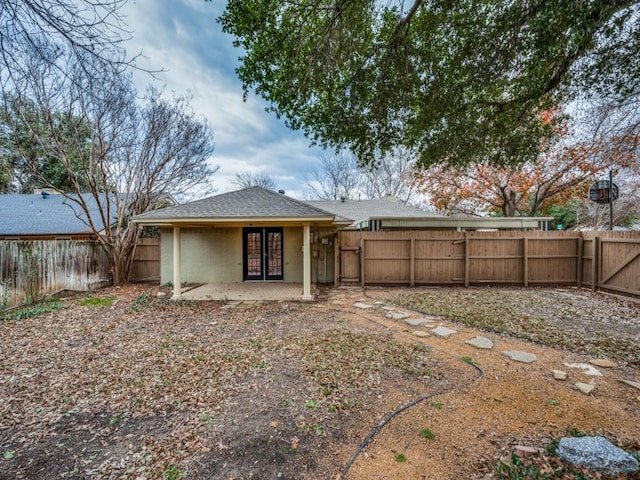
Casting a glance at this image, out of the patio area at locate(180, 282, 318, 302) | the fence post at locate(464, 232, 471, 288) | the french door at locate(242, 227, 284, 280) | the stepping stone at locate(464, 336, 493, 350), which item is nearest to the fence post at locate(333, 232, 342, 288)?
the patio area at locate(180, 282, 318, 302)

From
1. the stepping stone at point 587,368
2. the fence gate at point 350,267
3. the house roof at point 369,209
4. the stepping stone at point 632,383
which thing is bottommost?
the stepping stone at point 587,368

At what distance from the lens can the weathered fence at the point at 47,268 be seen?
682cm

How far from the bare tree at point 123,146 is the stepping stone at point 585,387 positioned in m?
11.1

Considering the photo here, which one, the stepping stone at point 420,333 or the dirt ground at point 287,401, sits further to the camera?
the stepping stone at point 420,333

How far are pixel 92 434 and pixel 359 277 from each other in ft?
25.1

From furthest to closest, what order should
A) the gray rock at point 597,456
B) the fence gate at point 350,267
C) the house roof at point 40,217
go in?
the house roof at point 40,217 < the fence gate at point 350,267 < the gray rock at point 597,456

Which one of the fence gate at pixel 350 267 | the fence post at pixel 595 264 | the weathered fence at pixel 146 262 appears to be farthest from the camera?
the weathered fence at pixel 146 262

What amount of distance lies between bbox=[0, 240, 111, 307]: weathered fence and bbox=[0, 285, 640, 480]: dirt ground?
→ 7.52 feet

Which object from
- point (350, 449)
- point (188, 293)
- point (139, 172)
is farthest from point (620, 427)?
point (139, 172)

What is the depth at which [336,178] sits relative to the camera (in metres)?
23.5

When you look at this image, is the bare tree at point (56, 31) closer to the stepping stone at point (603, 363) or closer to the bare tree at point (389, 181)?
the stepping stone at point (603, 363)

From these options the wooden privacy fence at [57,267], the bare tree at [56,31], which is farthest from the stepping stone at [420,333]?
the wooden privacy fence at [57,267]

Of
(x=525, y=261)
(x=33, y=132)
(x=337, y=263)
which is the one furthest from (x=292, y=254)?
(x=33, y=132)

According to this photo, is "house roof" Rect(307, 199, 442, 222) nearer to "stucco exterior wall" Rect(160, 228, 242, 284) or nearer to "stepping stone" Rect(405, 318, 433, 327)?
"stucco exterior wall" Rect(160, 228, 242, 284)
